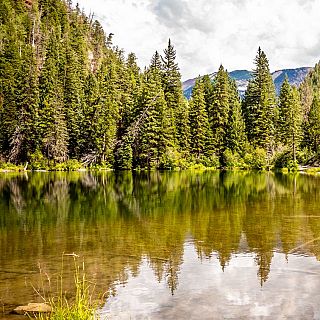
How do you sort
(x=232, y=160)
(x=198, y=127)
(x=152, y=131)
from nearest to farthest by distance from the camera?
1. (x=152, y=131)
2. (x=232, y=160)
3. (x=198, y=127)

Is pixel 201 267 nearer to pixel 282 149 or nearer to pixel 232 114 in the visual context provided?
pixel 282 149

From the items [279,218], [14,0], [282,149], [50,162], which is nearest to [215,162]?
[282,149]

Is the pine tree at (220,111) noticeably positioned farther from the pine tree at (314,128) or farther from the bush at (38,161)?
the bush at (38,161)

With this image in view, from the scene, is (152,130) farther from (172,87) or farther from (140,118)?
(172,87)

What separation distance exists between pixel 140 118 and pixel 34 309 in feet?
224

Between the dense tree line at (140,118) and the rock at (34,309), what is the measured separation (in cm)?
6496

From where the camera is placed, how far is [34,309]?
29.5 feet

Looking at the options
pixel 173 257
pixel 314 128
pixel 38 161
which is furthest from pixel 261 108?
pixel 173 257

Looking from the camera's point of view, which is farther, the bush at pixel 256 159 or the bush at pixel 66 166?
the bush at pixel 256 159

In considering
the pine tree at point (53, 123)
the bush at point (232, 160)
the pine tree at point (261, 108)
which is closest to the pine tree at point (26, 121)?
the pine tree at point (53, 123)

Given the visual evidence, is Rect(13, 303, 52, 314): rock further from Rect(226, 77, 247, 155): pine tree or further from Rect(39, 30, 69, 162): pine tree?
Rect(226, 77, 247, 155): pine tree

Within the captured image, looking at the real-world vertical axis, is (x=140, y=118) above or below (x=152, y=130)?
above

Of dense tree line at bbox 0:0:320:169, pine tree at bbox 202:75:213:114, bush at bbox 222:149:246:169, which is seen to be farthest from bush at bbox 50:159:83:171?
pine tree at bbox 202:75:213:114

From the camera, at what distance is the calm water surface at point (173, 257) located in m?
9.62
